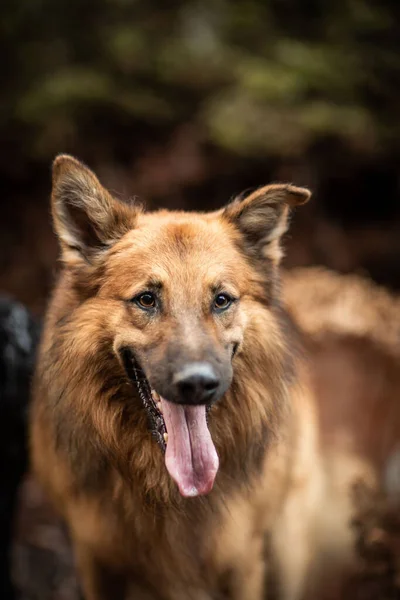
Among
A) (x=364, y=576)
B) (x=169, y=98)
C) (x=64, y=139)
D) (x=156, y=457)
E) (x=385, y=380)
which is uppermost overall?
(x=169, y=98)

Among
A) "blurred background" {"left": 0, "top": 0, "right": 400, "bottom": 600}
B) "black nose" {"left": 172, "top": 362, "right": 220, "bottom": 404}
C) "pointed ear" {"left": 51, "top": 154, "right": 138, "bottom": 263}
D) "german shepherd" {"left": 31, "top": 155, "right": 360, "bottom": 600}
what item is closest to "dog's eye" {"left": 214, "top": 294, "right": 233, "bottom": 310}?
"german shepherd" {"left": 31, "top": 155, "right": 360, "bottom": 600}

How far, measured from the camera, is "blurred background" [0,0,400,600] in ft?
20.0

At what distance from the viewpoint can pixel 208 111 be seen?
6352mm

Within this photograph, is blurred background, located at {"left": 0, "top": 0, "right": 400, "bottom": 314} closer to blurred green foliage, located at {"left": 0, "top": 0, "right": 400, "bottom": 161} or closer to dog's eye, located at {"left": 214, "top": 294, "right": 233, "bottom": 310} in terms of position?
blurred green foliage, located at {"left": 0, "top": 0, "right": 400, "bottom": 161}

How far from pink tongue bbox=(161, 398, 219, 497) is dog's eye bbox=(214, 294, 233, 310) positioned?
0.44 meters

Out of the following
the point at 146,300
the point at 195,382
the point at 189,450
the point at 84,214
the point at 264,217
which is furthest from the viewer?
the point at 264,217

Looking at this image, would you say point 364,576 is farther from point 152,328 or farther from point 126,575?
point 152,328

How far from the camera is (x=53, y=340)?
295cm

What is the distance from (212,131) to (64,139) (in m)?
1.51

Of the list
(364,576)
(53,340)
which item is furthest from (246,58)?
(364,576)

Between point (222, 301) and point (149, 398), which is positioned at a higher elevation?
point (222, 301)

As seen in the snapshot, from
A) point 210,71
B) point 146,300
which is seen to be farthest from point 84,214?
point 210,71

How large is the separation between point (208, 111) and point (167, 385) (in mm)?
4499

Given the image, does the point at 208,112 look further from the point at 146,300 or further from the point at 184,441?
the point at 184,441
